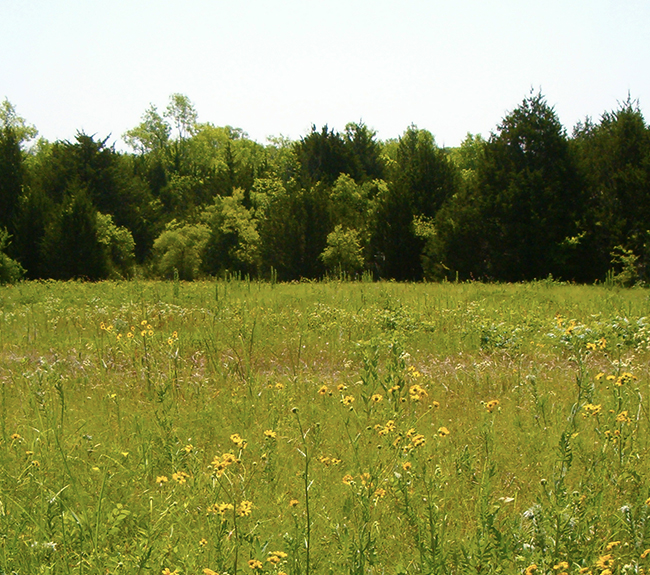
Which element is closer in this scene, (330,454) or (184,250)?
(330,454)

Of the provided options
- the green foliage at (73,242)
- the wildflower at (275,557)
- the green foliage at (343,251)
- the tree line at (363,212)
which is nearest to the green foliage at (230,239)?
the tree line at (363,212)

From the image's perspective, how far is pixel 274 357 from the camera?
7.15 meters

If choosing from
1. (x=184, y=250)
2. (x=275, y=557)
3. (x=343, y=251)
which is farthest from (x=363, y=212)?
(x=275, y=557)

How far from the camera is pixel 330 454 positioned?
3658 millimetres

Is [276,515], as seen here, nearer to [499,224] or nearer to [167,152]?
[499,224]

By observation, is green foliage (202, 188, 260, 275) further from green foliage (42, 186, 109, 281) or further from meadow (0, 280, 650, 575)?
meadow (0, 280, 650, 575)

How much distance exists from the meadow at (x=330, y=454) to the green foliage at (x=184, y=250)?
24.4 meters

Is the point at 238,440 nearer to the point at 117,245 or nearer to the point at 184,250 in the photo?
the point at 117,245

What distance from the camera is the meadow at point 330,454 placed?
231cm

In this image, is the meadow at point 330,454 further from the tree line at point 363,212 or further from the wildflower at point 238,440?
the tree line at point 363,212

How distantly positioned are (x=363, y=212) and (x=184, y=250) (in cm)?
1087

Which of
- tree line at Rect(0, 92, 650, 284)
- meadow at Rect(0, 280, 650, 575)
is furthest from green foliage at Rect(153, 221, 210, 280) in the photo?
meadow at Rect(0, 280, 650, 575)

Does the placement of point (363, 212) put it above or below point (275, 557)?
above

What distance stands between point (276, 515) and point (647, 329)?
6667mm
